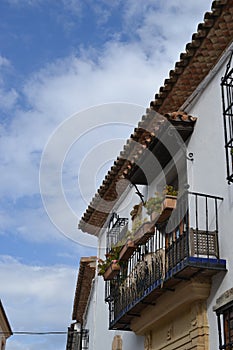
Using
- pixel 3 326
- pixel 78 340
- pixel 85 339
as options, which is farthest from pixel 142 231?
pixel 3 326

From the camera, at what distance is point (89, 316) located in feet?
50.4

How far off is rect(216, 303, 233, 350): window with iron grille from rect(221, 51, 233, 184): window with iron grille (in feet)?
4.76

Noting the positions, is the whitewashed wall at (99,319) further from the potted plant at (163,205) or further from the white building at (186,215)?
the potted plant at (163,205)

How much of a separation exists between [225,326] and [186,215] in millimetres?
1402

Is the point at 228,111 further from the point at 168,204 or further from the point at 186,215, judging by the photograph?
the point at 168,204

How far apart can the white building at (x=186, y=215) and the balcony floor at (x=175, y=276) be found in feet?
0.04

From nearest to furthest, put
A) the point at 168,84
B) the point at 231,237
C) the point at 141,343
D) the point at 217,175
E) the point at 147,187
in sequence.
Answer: the point at 231,237 → the point at 217,175 → the point at 168,84 → the point at 141,343 → the point at 147,187

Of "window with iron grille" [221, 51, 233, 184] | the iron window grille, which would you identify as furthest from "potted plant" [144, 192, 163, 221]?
the iron window grille

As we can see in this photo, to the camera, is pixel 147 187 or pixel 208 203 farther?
pixel 147 187

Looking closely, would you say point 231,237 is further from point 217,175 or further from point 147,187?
point 147,187

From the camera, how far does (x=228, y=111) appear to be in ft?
24.3

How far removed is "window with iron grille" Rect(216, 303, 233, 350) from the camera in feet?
21.8

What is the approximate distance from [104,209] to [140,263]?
196 inches

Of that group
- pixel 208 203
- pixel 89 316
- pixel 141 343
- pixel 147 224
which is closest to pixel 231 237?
pixel 208 203
